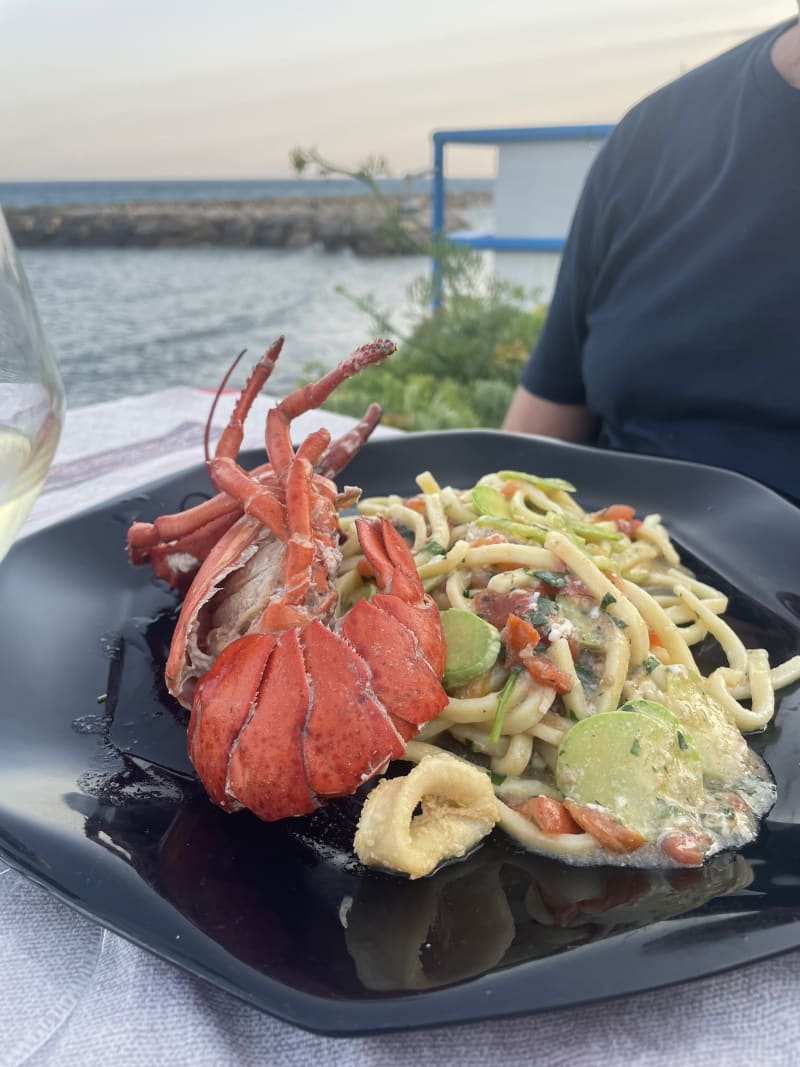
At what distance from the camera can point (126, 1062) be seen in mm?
1066

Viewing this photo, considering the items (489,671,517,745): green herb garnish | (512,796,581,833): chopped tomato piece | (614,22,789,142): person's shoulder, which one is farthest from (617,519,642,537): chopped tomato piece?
(614,22,789,142): person's shoulder

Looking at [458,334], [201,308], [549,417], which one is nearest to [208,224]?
[201,308]

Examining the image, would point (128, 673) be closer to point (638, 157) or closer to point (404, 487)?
point (404, 487)

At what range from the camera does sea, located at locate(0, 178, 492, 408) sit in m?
18.0

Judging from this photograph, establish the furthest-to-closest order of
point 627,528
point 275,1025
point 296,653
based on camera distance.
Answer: point 627,528 → point 296,653 → point 275,1025

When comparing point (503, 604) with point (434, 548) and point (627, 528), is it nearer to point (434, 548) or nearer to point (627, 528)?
point (434, 548)

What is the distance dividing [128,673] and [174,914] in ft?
2.54

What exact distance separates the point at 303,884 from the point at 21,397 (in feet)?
2.87

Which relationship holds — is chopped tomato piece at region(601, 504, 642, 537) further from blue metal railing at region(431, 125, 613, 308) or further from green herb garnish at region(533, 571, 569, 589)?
blue metal railing at region(431, 125, 613, 308)

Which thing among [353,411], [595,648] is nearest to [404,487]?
[595,648]

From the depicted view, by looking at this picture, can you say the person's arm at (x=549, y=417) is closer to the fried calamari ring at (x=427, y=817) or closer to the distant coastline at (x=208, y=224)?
the fried calamari ring at (x=427, y=817)

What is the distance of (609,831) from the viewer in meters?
1.41

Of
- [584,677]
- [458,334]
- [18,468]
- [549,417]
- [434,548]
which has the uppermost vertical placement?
[18,468]

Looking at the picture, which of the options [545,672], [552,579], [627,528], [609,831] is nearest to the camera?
[609,831]
